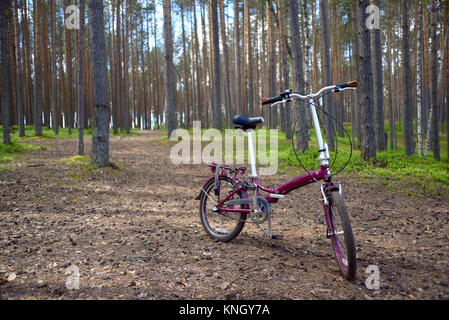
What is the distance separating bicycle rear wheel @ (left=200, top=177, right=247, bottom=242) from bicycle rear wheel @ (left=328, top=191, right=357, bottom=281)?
1041 millimetres

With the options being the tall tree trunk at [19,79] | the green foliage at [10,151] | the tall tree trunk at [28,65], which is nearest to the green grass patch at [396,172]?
the green foliage at [10,151]

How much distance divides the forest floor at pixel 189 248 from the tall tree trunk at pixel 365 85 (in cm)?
313

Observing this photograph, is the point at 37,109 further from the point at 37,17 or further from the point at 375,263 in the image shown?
the point at 375,263

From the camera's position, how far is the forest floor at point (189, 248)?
2586 millimetres

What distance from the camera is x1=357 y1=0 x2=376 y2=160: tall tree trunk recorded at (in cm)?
937

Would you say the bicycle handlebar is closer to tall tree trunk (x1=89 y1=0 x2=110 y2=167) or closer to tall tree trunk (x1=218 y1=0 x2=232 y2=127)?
tall tree trunk (x1=89 y1=0 x2=110 y2=167)

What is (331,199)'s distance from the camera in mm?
2912

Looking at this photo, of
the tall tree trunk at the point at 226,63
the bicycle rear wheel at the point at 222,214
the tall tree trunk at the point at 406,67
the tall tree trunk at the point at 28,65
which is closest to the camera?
the bicycle rear wheel at the point at 222,214

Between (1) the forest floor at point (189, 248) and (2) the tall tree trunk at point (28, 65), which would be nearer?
(1) the forest floor at point (189, 248)

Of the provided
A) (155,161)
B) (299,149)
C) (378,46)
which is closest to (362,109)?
(299,149)

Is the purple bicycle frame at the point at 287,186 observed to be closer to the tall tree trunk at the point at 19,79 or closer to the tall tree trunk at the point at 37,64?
the tall tree trunk at the point at 19,79

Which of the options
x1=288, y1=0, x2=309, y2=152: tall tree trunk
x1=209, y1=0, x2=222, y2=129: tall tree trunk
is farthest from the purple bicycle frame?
x1=209, y1=0, x2=222, y2=129: tall tree trunk

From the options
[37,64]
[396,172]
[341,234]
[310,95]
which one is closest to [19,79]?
[37,64]
